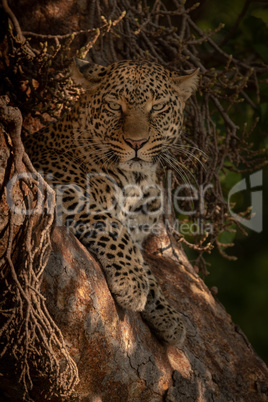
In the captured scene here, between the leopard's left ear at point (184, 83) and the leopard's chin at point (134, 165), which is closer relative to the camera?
the leopard's chin at point (134, 165)

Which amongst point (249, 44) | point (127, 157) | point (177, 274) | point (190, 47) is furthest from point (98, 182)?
point (249, 44)

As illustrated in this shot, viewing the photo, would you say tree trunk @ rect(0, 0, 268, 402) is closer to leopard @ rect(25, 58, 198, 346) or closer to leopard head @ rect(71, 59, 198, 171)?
leopard @ rect(25, 58, 198, 346)

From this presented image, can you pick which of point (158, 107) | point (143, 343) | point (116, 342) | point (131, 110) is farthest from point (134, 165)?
point (116, 342)

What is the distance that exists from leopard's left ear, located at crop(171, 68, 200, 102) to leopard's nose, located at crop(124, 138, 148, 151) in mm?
736

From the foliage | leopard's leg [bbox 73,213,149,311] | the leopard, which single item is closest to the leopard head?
the leopard

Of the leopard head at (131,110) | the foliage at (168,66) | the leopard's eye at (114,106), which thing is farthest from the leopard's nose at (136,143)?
the foliage at (168,66)

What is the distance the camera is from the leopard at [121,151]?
3832 millimetres

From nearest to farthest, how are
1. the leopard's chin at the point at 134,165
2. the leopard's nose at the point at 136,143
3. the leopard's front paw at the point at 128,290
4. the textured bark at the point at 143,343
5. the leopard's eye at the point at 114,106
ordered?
the textured bark at the point at 143,343 < the leopard's front paw at the point at 128,290 < the leopard's nose at the point at 136,143 < the leopard's chin at the point at 134,165 < the leopard's eye at the point at 114,106

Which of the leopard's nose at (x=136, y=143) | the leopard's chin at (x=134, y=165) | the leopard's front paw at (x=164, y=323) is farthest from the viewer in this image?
the leopard's chin at (x=134, y=165)

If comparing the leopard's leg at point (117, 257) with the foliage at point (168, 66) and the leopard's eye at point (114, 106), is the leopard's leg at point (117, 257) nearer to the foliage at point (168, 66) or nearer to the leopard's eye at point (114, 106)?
the leopard's eye at point (114, 106)

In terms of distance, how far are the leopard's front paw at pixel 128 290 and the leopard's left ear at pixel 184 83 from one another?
6.03ft

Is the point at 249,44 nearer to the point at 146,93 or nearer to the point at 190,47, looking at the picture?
the point at 190,47

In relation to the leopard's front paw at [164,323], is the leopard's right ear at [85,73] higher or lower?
higher

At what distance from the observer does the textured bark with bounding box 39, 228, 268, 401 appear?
2.98m
